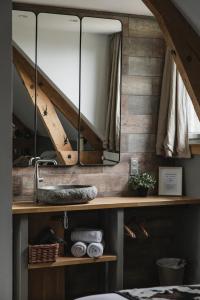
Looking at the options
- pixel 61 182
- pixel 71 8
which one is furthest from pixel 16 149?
pixel 71 8

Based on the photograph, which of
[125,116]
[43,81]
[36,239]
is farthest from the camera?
[125,116]

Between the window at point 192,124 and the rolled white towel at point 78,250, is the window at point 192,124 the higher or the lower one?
the higher one

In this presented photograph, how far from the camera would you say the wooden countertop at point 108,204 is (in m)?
3.59

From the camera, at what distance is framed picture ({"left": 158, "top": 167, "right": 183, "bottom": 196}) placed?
4309mm

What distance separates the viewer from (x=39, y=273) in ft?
12.7

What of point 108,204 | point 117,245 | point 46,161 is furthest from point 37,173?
point 117,245

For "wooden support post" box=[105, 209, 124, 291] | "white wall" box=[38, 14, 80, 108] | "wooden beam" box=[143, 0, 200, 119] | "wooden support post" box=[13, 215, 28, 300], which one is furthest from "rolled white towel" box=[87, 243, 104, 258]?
"wooden beam" box=[143, 0, 200, 119]

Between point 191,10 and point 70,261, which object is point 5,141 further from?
point 191,10

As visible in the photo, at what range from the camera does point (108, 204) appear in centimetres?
382

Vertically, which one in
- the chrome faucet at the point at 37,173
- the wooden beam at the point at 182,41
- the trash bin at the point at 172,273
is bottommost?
the trash bin at the point at 172,273

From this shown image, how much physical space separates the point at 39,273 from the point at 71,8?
7.03 ft

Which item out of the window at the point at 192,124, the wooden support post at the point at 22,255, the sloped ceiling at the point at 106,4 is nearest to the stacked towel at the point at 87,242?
the wooden support post at the point at 22,255

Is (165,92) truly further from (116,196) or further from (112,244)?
(112,244)

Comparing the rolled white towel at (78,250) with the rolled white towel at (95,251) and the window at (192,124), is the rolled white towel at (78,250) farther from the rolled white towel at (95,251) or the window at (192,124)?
the window at (192,124)
